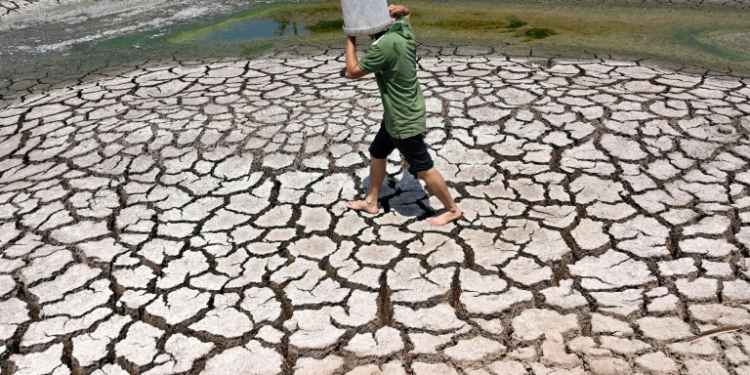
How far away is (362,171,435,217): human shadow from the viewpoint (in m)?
3.66

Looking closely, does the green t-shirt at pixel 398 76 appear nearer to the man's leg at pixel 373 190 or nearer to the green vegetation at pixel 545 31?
the man's leg at pixel 373 190

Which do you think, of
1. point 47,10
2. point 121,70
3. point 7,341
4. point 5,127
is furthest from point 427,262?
point 47,10

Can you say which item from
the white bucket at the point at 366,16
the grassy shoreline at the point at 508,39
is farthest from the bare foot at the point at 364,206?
the grassy shoreline at the point at 508,39

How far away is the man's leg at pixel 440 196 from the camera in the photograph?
3238 mm

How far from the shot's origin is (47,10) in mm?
9289

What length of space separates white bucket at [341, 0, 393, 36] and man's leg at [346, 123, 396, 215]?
556 millimetres

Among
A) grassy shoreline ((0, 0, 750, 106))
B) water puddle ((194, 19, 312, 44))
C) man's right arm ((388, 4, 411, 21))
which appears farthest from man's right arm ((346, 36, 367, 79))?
water puddle ((194, 19, 312, 44))

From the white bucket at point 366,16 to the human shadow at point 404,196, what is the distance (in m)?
1.11

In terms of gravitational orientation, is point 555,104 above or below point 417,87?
below

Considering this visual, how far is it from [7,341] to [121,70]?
4088mm

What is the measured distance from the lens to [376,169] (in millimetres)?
3471

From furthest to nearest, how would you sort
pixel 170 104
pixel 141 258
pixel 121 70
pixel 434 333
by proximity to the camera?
pixel 121 70 → pixel 170 104 → pixel 141 258 → pixel 434 333

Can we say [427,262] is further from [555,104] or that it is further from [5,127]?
[5,127]

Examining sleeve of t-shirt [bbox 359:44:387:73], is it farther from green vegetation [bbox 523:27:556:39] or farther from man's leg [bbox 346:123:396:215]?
green vegetation [bbox 523:27:556:39]
